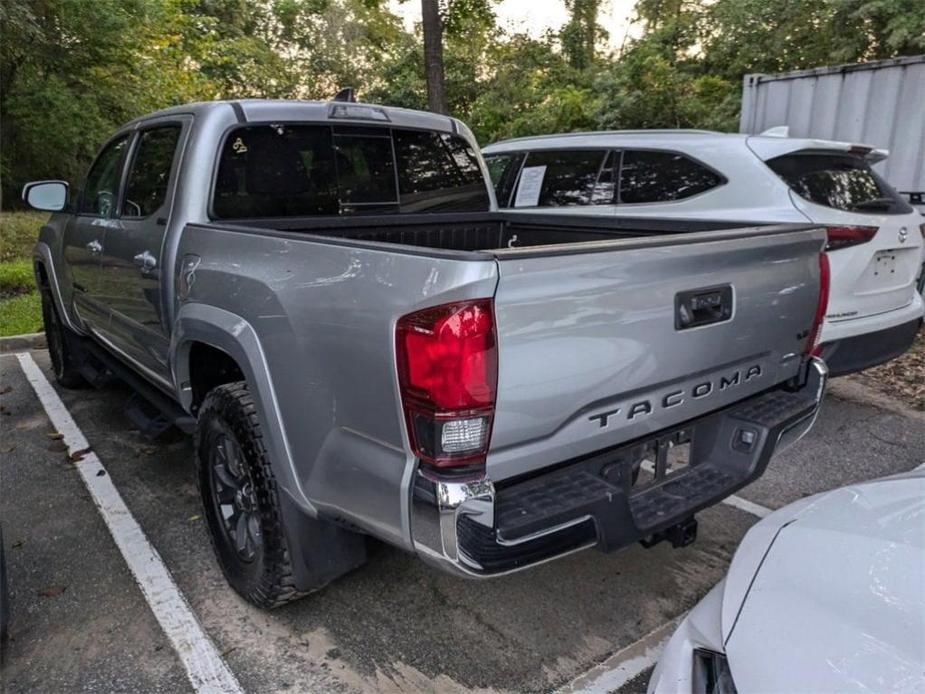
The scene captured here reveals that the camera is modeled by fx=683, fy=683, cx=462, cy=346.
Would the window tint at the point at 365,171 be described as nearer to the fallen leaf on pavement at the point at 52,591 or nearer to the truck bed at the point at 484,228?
the truck bed at the point at 484,228

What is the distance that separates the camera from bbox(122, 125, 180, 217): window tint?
3.31 metres

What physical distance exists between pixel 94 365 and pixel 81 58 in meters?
10.8

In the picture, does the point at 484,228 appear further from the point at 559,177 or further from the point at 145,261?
the point at 559,177

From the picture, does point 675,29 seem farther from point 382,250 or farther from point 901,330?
point 382,250

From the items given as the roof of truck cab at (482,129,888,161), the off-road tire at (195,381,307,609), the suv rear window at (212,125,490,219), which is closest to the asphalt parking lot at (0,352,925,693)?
the off-road tire at (195,381,307,609)

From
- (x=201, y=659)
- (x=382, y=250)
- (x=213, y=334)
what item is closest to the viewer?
(x=382, y=250)

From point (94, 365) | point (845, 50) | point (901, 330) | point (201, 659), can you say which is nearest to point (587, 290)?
point (201, 659)

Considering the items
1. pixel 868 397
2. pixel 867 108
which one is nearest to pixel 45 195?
pixel 868 397

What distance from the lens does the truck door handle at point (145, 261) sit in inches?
125

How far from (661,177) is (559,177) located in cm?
106

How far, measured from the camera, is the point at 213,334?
261 cm

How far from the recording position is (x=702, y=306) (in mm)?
2268

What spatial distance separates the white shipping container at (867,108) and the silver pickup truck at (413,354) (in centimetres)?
500

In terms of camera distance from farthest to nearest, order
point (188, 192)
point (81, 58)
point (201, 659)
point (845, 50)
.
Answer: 1. point (81, 58)
2. point (845, 50)
3. point (188, 192)
4. point (201, 659)
